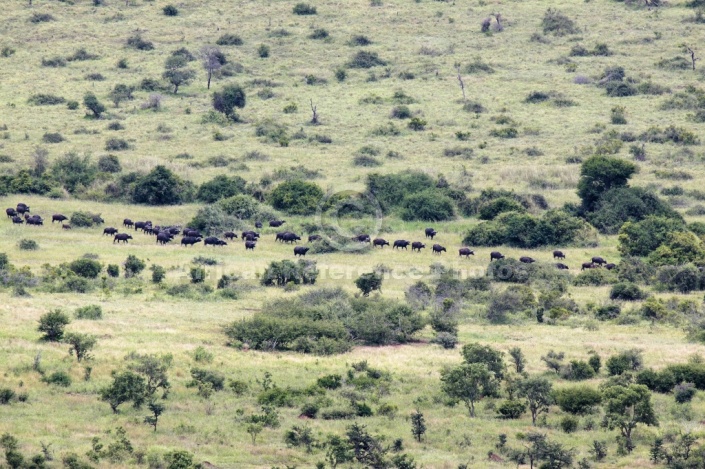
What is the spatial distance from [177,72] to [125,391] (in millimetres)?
67336

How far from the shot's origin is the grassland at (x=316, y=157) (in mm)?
30141

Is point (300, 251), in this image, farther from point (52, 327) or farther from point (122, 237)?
point (52, 327)

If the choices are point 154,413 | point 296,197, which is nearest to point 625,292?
point 296,197

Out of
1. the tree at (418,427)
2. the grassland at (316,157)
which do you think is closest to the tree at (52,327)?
the grassland at (316,157)

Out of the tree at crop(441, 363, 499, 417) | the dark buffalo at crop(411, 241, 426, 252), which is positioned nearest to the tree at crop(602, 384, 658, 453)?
the tree at crop(441, 363, 499, 417)

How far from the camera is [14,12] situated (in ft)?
374

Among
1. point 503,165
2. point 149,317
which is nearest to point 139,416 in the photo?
point 149,317

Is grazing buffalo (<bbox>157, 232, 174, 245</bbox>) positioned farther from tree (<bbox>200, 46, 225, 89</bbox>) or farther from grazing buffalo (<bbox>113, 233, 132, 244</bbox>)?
tree (<bbox>200, 46, 225, 89</bbox>)

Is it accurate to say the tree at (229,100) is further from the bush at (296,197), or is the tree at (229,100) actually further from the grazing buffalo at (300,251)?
the grazing buffalo at (300,251)

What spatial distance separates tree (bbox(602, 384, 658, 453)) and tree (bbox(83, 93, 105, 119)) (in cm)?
6093

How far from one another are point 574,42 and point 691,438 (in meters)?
83.2

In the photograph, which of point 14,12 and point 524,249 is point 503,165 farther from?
point 14,12

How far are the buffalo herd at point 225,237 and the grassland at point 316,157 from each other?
0.70 meters

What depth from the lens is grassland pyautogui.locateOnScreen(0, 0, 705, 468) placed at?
3014 cm
